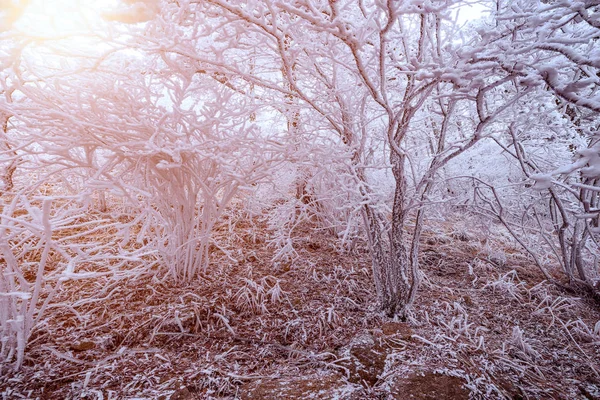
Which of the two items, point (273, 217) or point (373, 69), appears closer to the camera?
point (373, 69)

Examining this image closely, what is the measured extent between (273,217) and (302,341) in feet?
5.82

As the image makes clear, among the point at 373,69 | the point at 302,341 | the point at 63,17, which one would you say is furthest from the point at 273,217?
the point at 63,17

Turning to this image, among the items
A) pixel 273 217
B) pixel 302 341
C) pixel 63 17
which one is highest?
pixel 63 17

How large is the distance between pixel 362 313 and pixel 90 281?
2.68 metres

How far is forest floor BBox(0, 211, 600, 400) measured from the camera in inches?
75.6

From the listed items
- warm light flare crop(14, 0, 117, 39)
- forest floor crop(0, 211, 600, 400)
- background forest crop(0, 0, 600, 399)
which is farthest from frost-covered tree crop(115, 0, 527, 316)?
forest floor crop(0, 211, 600, 400)

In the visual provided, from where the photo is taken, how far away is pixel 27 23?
6.49ft

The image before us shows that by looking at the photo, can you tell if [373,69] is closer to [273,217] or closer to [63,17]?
[273,217]

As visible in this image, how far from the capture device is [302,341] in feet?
8.21

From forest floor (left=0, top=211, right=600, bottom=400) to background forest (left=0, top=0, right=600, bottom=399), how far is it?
16 mm

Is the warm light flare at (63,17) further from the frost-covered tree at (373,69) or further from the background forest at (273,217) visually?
the frost-covered tree at (373,69)

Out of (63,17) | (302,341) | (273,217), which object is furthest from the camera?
(273,217)

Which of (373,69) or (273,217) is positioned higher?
(373,69)

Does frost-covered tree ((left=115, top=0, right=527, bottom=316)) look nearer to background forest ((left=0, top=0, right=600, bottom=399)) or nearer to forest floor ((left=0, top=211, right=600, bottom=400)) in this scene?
background forest ((left=0, top=0, right=600, bottom=399))
